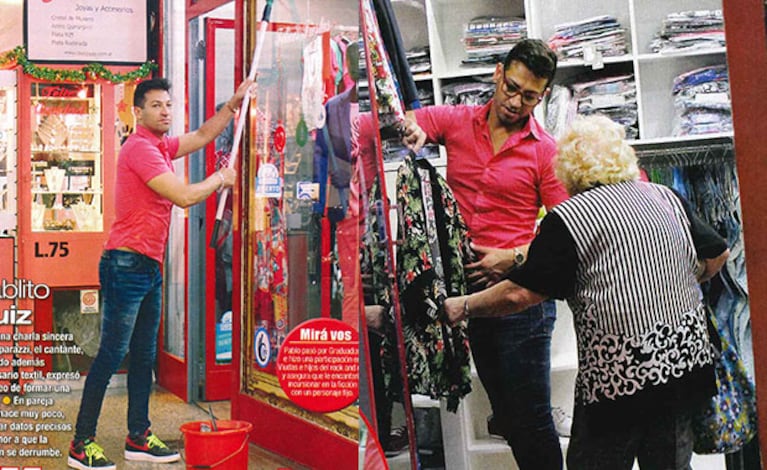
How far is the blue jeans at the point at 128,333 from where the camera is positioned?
227 cm

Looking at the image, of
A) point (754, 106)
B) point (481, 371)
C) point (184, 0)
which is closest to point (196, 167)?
point (184, 0)

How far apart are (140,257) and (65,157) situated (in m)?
0.35

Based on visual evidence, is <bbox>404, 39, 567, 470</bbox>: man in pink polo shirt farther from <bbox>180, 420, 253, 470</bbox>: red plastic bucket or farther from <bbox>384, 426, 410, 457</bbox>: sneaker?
<bbox>180, 420, 253, 470</bbox>: red plastic bucket

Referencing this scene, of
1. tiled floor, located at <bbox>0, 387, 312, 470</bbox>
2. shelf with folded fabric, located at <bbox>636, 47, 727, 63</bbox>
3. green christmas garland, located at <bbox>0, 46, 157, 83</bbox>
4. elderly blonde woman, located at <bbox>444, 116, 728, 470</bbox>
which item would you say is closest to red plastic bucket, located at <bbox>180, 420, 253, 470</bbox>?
tiled floor, located at <bbox>0, 387, 312, 470</bbox>

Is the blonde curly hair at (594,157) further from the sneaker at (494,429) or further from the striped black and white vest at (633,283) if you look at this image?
the sneaker at (494,429)

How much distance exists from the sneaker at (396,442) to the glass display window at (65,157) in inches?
42.7

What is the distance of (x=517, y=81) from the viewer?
2.32 metres

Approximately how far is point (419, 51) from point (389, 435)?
117 centimetres

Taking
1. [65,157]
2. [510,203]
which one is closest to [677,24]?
[510,203]

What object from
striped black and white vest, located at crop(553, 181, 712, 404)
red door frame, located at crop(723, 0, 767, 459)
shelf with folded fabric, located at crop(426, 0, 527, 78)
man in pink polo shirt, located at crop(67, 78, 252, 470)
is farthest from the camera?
shelf with folded fabric, located at crop(426, 0, 527, 78)

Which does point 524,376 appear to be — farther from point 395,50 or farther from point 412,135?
point 395,50

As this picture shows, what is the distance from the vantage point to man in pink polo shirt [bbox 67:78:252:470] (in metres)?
2.26

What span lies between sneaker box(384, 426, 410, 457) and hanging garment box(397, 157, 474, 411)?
0.17 meters

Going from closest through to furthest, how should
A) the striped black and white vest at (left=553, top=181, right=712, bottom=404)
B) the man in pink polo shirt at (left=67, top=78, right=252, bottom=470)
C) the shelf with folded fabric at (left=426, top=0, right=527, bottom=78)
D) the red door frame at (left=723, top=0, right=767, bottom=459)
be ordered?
the striped black and white vest at (left=553, top=181, right=712, bottom=404)
the red door frame at (left=723, top=0, right=767, bottom=459)
the man in pink polo shirt at (left=67, top=78, right=252, bottom=470)
the shelf with folded fabric at (left=426, top=0, right=527, bottom=78)
